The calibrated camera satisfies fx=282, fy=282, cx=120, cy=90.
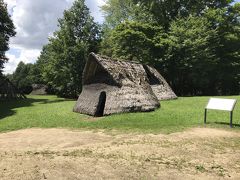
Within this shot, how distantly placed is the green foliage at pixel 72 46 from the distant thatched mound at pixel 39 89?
1451cm

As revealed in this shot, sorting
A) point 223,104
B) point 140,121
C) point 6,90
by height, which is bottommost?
point 140,121

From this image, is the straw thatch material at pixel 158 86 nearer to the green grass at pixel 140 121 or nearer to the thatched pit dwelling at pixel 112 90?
the thatched pit dwelling at pixel 112 90

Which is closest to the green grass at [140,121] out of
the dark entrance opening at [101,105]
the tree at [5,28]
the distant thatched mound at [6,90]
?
the dark entrance opening at [101,105]

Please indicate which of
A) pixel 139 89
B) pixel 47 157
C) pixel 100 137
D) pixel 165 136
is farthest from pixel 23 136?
pixel 139 89

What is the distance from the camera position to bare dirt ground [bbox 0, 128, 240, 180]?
6.85 meters

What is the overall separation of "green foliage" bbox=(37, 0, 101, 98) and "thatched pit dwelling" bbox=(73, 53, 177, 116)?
16076 millimetres

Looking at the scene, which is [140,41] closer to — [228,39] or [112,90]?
[228,39]

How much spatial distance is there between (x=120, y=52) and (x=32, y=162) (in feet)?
95.7

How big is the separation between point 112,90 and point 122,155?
9.60m

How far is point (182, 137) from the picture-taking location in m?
11.1

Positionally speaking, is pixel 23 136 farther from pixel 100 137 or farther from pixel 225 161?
pixel 225 161

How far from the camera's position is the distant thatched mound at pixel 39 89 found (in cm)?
5258

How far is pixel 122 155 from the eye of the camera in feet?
27.9

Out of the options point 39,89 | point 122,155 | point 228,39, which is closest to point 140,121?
point 122,155
